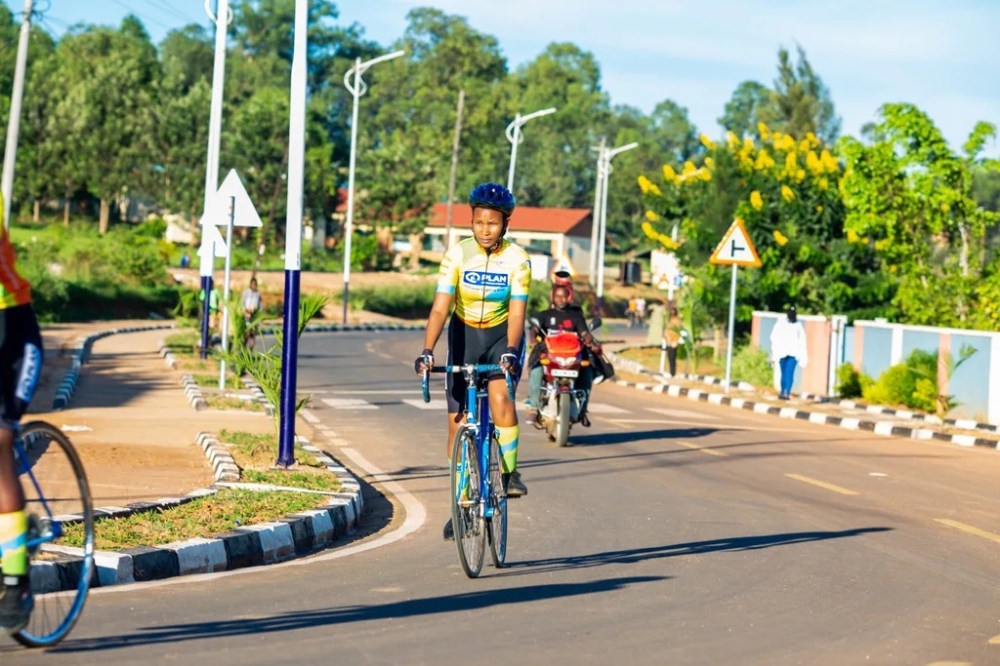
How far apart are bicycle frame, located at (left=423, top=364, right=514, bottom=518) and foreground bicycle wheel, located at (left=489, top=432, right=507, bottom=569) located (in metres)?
0.07

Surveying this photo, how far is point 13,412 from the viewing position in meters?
5.84

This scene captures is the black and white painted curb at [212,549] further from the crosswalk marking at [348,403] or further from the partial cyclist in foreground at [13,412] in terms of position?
the crosswalk marking at [348,403]

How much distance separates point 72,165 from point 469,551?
2934 inches

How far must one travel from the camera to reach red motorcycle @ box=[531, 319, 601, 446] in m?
17.1

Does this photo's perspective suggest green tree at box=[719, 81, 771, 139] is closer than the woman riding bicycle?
No

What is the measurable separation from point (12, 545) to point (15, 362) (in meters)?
0.69

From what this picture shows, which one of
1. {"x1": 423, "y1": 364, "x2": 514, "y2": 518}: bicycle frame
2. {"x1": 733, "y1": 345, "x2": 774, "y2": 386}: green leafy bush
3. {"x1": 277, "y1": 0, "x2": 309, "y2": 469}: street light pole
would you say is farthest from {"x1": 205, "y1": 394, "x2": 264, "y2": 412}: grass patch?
{"x1": 733, "y1": 345, "x2": 774, "y2": 386}: green leafy bush

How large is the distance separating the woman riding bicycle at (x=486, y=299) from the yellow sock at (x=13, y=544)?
10.7ft

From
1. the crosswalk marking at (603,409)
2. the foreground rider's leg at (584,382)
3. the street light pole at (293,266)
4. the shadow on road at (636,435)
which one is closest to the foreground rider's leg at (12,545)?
the street light pole at (293,266)

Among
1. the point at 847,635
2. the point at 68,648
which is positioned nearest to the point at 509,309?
the point at 847,635

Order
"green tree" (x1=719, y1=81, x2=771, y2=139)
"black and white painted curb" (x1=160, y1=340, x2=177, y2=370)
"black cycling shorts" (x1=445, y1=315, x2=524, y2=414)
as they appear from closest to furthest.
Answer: "black cycling shorts" (x1=445, y1=315, x2=524, y2=414) < "black and white painted curb" (x1=160, y1=340, x2=177, y2=370) < "green tree" (x1=719, y1=81, x2=771, y2=139)

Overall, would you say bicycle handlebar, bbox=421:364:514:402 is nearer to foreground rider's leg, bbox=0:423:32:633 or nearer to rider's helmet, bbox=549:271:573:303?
foreground rider's leg, bbox=0:423:32:633

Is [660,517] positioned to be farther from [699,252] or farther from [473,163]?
[473,163]

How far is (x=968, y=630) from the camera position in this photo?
7.54m
